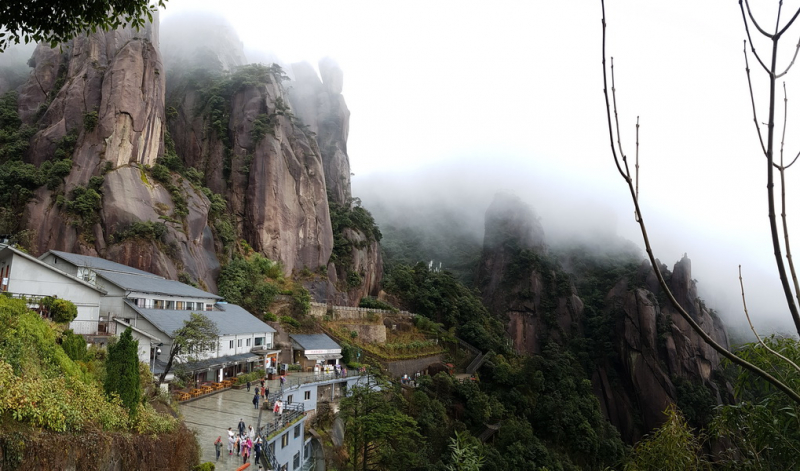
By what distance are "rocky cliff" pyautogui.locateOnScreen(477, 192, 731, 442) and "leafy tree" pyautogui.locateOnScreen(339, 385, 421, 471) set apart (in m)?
36.5

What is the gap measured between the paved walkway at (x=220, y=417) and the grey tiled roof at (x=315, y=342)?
1086cm

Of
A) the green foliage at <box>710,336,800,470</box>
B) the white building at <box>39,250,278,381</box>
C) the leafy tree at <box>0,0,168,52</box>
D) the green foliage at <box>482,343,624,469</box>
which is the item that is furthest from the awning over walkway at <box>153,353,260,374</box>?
the green foliage at <box>710,336,800,470</box>

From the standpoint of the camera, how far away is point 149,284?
3116 centimetres

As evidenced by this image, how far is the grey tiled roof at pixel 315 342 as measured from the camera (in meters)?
39.7

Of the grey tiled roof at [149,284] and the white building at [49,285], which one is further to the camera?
the grey tiled roof at [149,284]

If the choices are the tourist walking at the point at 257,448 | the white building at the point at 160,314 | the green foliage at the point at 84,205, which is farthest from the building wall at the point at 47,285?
the tourist walking at the point at 257,448

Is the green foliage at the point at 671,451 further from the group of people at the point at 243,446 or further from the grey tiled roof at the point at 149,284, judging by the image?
the grey tiled roof at the point at 149,284

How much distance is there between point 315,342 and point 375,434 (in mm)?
16152

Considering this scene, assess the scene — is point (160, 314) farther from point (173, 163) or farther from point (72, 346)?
point (173, 163)

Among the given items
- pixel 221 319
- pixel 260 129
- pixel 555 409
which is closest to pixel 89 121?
pixel 260 129

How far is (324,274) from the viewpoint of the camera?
56.3 meters

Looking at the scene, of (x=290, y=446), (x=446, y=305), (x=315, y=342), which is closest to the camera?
(x=290, y=446)

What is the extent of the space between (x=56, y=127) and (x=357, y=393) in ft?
125

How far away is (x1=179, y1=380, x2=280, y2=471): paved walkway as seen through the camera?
17.7 metres
